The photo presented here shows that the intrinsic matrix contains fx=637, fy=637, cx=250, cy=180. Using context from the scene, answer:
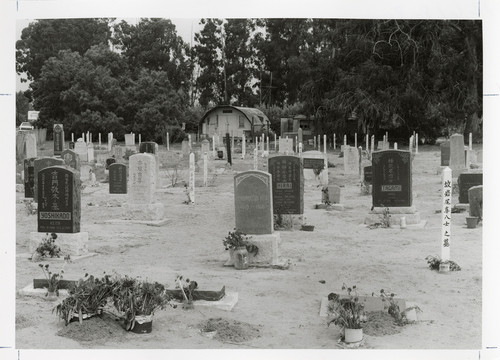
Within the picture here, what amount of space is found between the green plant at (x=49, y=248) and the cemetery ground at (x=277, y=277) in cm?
20

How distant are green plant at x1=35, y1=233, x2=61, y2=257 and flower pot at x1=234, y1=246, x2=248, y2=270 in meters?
2.73

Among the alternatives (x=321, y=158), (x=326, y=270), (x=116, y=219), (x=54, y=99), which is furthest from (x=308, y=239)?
(x=54, y=99)

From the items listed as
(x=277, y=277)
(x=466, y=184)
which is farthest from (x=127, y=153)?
(x=277, y=277)

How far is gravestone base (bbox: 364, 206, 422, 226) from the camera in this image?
12.4 metres

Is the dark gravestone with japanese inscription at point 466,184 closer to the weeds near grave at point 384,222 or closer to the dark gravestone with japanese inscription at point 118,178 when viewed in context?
the weeds near grave at point 384,222

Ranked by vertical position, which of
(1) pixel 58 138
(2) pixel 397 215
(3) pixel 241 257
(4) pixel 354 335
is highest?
(1) pixel 58 138

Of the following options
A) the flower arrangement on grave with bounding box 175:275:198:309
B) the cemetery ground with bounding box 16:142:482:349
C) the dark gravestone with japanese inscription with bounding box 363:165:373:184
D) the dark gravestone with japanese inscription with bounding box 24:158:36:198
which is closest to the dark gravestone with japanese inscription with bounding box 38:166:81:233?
the cemetery ground with bounding box 16:142:482:349

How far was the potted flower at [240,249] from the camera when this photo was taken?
30.3 feet

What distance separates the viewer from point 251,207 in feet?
31.2

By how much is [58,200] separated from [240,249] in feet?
9.67

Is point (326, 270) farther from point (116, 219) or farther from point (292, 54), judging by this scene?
point (292, 54)

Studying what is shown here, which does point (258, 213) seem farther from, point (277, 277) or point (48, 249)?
point (48, 249)

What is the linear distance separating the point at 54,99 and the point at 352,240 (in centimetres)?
1441
